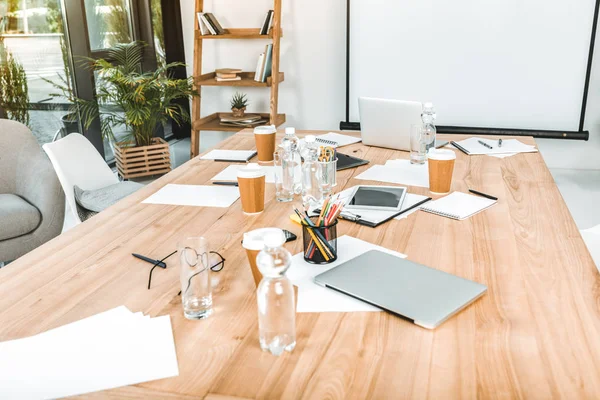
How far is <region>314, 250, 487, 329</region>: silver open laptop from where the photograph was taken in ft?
3.44

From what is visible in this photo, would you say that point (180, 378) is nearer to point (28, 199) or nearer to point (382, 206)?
point (382, 206)

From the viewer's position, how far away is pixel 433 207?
1.66m

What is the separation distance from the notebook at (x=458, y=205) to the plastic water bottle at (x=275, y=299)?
2.59 ft

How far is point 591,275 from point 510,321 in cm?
31

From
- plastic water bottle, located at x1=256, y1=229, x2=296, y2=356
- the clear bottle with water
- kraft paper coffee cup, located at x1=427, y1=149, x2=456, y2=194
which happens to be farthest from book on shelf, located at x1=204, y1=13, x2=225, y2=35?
plastic water bottle, located at x1=256, y1=229, x2=296, y2=356

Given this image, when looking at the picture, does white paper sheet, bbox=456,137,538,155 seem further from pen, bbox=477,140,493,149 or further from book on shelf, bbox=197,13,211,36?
book on shelf, bbox=197,13,211,36

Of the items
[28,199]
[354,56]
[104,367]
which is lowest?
[28,199]

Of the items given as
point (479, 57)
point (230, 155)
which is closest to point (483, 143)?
point (230, 155)

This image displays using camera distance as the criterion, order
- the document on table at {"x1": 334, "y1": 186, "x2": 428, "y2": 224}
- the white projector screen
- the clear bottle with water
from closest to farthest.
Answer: the document on table at {"x1": 334, "y1": 186, "x2": 428, "y2": 224} < the clear bottle with water < the white projector screen

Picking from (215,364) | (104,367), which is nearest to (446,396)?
(215,364)

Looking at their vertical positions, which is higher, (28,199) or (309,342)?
(309,342)

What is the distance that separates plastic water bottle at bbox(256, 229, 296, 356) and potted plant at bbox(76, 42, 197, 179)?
3345mm

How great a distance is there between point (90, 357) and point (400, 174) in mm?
1347

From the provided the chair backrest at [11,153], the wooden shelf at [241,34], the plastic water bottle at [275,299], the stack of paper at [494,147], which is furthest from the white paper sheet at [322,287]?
the wooden shelf at [241,34]
